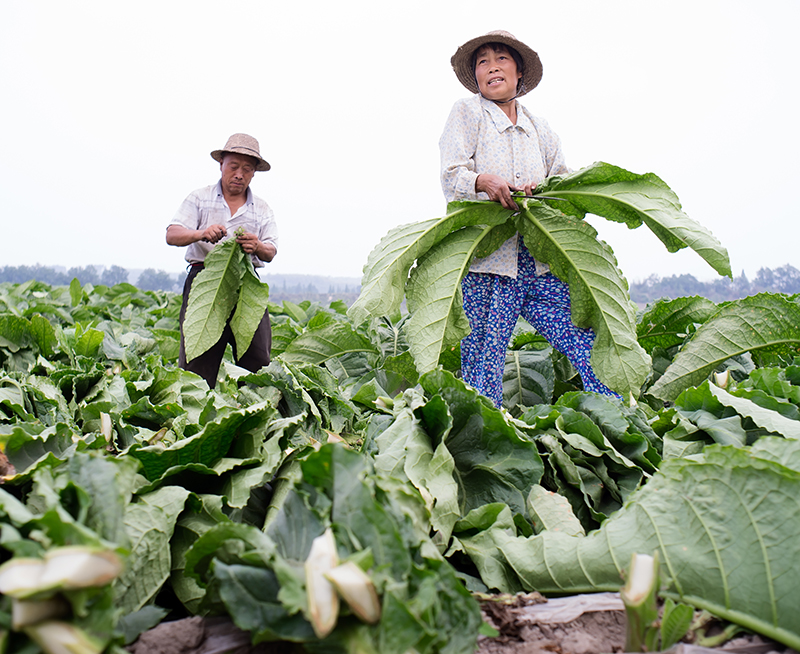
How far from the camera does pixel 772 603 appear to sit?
1.10 m

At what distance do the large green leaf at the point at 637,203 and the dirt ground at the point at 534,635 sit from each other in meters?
1.72

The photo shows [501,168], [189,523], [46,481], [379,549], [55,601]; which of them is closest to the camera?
[55,601]

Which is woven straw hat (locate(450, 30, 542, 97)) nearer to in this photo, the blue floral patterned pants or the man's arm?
the blue floral patterned pants

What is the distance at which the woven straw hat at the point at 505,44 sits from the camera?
3.06 meters

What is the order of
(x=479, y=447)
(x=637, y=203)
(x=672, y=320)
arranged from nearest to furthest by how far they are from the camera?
(x=479, y=447), (x=637, y=203), (x=672, y=320)

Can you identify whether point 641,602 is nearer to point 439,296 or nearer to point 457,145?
point 439,296

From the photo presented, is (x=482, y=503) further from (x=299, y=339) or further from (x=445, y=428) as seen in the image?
(x=299, y=339)

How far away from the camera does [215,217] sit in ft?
13.0

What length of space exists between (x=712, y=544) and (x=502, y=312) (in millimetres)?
1974

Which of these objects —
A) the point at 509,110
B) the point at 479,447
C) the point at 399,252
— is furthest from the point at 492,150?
the point at 479,447

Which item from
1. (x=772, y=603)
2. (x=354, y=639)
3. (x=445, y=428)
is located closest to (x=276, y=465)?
(x=445, y=428)

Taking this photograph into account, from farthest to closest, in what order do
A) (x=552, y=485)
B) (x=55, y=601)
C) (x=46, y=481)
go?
(x=552, y=485), (x=46, y=481), (x=55, y=601)

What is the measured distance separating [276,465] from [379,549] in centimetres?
66

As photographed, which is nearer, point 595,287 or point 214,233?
point 595,287
